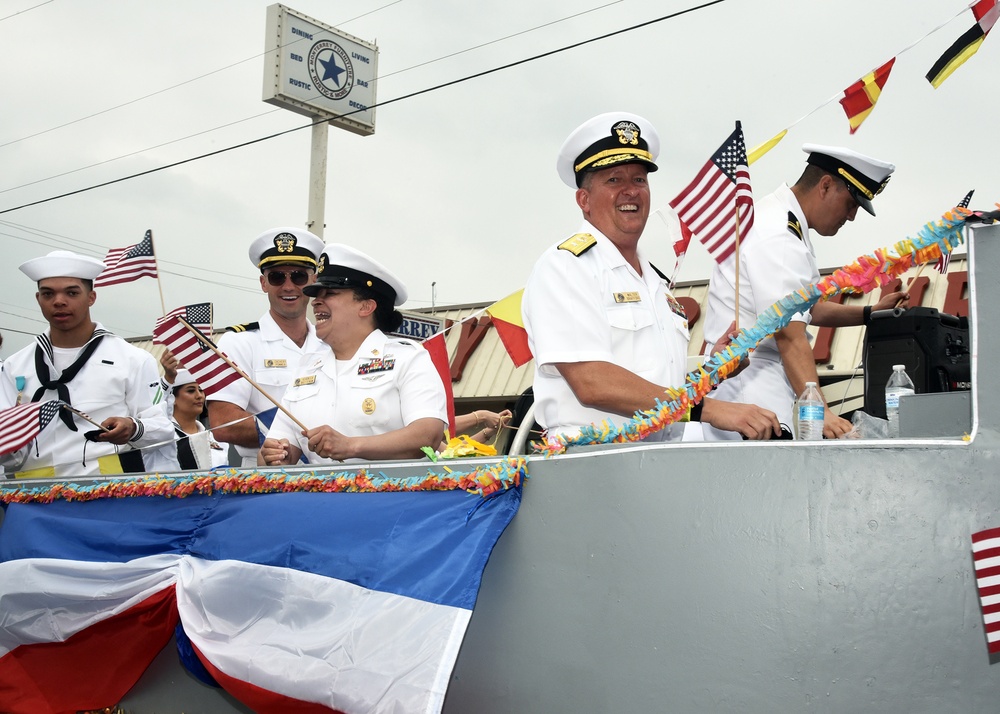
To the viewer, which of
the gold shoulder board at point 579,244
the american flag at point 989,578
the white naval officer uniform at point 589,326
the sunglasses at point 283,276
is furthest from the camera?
the sunglasses at point 283,276

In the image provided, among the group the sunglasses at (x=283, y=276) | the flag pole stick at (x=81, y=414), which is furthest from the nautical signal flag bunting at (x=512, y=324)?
the flag pole stick at (x=81, y=414)

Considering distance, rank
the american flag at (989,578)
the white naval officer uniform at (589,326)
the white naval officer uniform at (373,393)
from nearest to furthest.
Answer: the american flag at (989,578)
the white naval officer uniform at (589,326)
the white naval officer uniform at (373,393)

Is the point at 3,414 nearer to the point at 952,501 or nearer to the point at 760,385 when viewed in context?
the point at 760,385

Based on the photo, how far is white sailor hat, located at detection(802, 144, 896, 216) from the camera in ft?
12.0

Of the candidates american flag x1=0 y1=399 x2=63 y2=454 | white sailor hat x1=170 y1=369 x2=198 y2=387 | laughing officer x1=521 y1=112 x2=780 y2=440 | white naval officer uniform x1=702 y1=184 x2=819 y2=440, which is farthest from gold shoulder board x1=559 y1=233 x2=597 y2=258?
white sailor hat x1=170 y1=369 x2=198 y2=387

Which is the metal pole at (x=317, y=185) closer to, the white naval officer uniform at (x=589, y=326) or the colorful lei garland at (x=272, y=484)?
the colorful lei garland at (x=272, y=484)

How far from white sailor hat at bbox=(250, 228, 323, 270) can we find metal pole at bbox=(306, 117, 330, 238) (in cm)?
907

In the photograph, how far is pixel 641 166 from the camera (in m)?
3.58

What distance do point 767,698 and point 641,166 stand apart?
74.6 inches

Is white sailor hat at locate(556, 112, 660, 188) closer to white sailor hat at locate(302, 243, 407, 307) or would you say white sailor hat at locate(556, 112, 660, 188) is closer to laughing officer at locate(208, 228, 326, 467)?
white sailor hat at locate(302, 243, 407, 307)

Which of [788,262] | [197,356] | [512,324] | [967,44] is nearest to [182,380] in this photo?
[197,356]

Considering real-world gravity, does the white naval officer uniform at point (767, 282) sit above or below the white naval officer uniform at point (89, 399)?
above

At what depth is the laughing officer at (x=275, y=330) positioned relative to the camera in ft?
17.4

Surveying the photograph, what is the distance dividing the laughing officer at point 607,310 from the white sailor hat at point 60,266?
2707 mm
